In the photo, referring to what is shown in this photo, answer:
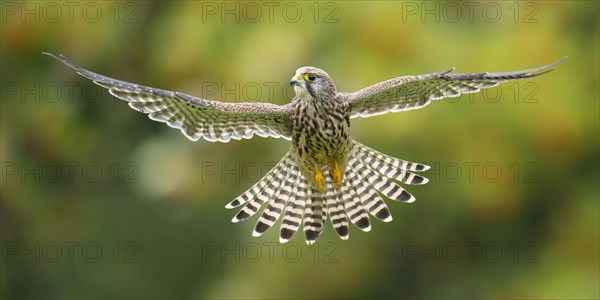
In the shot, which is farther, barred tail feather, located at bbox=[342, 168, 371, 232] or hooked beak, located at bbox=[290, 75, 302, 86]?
barred tail feather, located at bbox=[342, 168, 371, 232]

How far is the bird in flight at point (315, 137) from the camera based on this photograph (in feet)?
27.1

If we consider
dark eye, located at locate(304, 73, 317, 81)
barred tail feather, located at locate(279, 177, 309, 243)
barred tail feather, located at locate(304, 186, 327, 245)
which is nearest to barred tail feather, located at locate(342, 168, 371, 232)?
barred tail feather, located at locate(304, 186, 327, 245)

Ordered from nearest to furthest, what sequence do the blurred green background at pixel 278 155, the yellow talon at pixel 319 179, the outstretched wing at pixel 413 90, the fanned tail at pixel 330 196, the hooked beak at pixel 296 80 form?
the outstretched wing at pixel 413 90
the hooked beak at pixel 296 80
the yellow talon at pixel 319 179
the fanned tail at pixel 330 196
the blurred green background at pixel 278 155

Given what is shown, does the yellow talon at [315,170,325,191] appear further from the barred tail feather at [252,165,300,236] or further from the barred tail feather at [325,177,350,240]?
the barred tail feather at [252,165,300,236]

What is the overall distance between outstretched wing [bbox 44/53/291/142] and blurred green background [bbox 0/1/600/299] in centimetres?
349

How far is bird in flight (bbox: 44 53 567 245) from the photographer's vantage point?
8250mm

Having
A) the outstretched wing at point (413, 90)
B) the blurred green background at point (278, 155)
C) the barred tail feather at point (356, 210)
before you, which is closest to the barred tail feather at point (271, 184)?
the barred tail feather at point (356, 210)

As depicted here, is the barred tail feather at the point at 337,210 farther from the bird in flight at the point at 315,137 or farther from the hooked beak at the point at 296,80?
the hooked beak at the point at 296,80

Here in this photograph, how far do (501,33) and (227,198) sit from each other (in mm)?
3903

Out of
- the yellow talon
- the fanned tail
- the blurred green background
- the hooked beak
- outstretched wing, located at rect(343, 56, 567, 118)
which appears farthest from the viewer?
the blurred green background

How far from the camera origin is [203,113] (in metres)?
8.48

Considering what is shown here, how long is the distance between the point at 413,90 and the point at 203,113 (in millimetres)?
1539

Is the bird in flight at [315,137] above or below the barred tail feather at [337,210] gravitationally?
above

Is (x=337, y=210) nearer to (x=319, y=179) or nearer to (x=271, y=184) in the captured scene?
(x=319, y=179)
